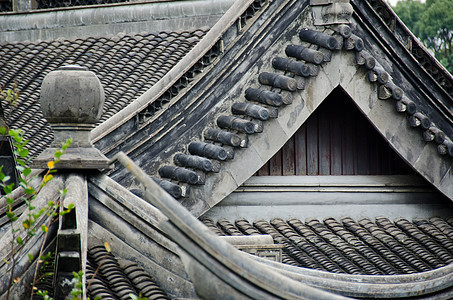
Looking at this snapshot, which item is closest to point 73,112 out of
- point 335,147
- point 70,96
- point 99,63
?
point 70,96

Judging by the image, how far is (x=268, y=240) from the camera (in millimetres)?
6469

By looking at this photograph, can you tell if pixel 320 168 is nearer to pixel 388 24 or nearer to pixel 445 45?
pixel 388 24

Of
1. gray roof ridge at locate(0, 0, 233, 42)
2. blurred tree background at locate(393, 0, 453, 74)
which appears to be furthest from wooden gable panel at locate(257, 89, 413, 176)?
blurred tree background at locate(393, 0, 453, 74)

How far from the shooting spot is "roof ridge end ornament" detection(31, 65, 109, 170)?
498cm

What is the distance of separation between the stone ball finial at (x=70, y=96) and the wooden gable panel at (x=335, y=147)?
460 centimetres

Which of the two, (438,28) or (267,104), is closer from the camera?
(267,104)

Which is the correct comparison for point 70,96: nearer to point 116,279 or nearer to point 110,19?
point 116,279

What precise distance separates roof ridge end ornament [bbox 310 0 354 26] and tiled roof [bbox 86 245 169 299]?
471cm

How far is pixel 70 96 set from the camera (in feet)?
16.3

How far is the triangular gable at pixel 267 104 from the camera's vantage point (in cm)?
849

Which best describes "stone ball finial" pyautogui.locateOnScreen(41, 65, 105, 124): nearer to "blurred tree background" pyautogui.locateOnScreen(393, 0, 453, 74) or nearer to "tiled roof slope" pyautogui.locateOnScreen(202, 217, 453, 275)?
"tiled roof slope" pyautogui.locateOnScreen(202, 217, 453, 275)

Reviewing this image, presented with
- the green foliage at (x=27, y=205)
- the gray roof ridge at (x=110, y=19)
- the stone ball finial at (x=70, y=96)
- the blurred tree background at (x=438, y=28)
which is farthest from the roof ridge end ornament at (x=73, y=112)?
the blurred tree background at (x=438, y=28)

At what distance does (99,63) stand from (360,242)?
5.52m

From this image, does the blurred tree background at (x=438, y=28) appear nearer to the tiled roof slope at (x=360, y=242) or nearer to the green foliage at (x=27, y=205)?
the tiled roof slope at (x=360, y=242)
